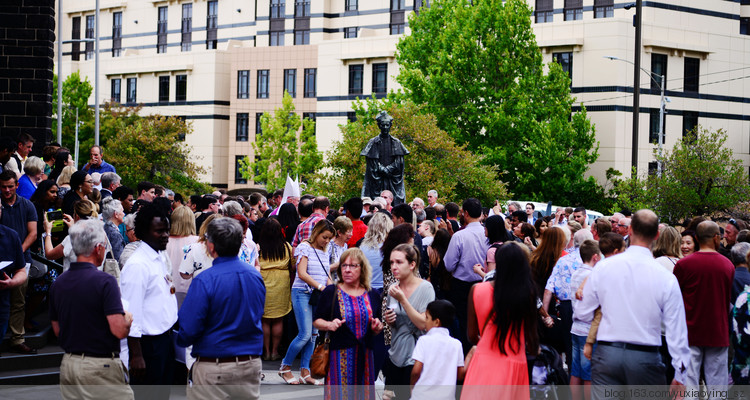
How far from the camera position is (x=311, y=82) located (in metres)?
57.7

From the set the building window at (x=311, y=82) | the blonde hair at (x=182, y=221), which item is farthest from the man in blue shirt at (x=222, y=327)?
the building window at (x=311, y=82)

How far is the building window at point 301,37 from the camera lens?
5956 cm

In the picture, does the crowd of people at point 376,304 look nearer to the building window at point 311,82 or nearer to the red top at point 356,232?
the red top at point 356,232

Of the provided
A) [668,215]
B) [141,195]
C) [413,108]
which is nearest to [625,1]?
[413,108]

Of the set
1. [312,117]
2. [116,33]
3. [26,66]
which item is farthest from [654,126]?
[116,33]

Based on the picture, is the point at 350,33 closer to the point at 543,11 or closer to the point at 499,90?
the point at 543,11

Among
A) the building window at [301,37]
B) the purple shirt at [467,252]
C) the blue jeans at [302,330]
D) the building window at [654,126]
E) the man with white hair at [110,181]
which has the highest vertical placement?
the building window at [301,37]

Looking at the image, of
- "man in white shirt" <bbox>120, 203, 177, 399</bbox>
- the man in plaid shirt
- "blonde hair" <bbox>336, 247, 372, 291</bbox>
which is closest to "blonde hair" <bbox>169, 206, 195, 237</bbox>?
"man in white shirt" <bbox>120, 203, 177, 399</bbox>

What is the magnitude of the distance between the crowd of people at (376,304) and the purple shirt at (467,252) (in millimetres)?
18

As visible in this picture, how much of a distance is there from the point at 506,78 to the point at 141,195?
28710mm

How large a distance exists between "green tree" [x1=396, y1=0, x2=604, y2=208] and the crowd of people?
94.2ft

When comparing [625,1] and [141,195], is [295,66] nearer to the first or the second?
[625,1]

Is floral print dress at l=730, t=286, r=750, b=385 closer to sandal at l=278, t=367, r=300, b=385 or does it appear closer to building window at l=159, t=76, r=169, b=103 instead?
sandal at l=278, t=367, r=300, b=385

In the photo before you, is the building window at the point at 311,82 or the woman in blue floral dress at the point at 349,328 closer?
the woman in blue floral dress at the point at 349,328
